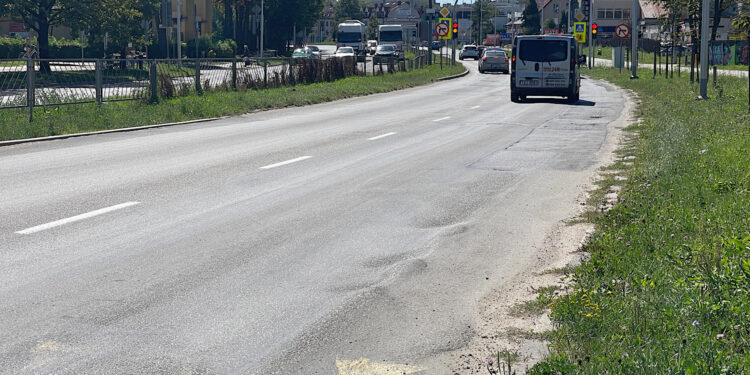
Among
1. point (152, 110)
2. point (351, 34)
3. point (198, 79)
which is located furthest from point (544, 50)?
point (351, 34)

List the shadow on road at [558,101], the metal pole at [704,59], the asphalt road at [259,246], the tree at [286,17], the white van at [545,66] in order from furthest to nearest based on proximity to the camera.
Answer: the tree at [286,17], the white van at [545,66], the shadow on road at [558,101], the metal pole at [704,59], the asphalt road at [259,246]

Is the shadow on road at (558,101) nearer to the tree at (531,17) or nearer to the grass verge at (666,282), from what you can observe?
the grass verge at (666,282)

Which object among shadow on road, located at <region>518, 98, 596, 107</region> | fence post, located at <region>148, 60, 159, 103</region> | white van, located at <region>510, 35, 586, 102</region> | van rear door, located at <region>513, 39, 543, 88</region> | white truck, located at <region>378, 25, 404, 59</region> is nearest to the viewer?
fence post, located at <region>148, 60, 159, 103</region>

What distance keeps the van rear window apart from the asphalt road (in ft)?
46.6

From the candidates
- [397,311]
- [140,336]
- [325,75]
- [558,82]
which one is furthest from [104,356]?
[325,75]

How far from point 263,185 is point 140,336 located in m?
5.93

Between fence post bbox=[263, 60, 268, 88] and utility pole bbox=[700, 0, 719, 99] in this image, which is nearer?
utility pole bbox=[700, 0, 719, 99]

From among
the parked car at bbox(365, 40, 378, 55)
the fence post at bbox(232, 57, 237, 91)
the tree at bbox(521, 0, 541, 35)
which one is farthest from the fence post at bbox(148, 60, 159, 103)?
the tree at bbox(521, 0, 541, 35)

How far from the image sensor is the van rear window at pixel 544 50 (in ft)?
98.9

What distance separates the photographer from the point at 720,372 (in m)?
4.18

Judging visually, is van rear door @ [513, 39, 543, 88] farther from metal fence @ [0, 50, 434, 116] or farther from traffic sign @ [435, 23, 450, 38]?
traffic sign @ [435, 23, 450, 38]

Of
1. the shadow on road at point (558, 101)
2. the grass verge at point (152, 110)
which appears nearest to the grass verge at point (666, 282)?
the grass verge at point (152, 110)

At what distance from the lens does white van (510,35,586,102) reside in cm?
3005

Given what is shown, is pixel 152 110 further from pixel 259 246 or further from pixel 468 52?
pixel 468 52
